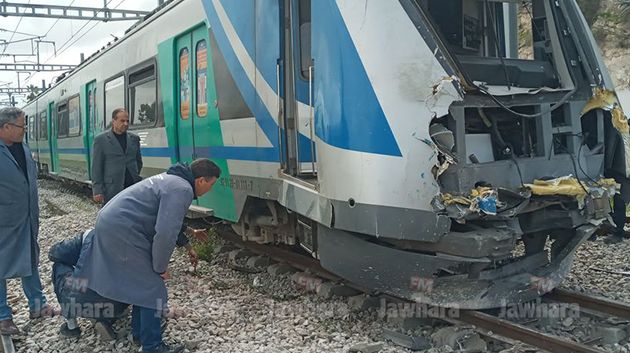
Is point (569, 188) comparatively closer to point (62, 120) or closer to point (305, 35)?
point (305, 35)

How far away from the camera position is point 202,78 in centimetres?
683

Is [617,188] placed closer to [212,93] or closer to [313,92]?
[313,92]

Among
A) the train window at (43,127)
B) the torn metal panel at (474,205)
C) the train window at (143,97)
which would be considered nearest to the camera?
the torn metal panel at (474,205)

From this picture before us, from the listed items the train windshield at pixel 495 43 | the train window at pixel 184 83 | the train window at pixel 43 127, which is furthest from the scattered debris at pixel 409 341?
the train window at pixel 43 127

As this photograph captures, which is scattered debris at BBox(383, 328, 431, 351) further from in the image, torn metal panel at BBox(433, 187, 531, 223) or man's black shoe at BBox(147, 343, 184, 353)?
man's black shoe at BBox(147, 343, 184, 353)

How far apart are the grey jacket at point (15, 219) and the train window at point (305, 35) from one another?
2.34m

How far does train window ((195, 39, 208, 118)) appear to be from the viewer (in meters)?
6.70

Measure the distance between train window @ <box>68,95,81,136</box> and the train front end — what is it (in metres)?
10.9

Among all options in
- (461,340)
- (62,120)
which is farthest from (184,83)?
(62,120)

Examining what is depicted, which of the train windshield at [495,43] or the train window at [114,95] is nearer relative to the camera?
the train windshield at [495,43]

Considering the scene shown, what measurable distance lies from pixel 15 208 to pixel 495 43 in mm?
4209

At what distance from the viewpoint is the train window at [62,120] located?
52.7ft

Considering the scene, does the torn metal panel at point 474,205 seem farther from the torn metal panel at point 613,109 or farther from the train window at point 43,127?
the train window at point 43,127

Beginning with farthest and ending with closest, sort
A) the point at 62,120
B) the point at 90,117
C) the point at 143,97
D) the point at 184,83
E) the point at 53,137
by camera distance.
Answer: the point at 53,137
the point at 62,120
the point at 90,117
the point at 143,97
the point at 184,83
